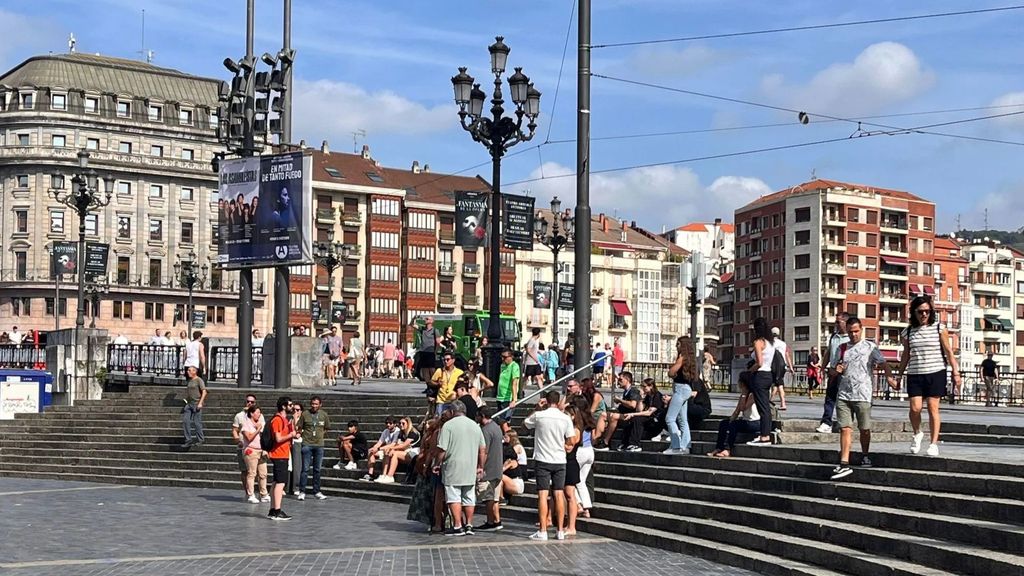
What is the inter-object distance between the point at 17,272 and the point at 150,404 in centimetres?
7365

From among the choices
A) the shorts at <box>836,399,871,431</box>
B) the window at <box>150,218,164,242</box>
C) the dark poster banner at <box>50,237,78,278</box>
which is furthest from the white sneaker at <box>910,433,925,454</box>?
the window at <box>150,218,164,242</box>

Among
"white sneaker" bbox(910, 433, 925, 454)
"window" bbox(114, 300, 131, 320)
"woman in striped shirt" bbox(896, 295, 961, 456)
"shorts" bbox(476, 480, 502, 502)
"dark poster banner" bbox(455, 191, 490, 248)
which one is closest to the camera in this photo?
"woman in striped shirt" bbox(896, 295, 961, 456)

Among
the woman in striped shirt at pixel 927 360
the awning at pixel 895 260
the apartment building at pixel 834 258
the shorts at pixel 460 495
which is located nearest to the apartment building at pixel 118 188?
the apartment building at pixel 834 258

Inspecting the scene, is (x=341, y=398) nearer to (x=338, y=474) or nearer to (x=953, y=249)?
(x=338, y=474)

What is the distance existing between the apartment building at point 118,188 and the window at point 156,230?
0.28 ft

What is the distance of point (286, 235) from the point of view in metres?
32.0

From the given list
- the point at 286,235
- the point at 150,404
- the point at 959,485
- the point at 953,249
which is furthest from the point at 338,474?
the point at 953,249

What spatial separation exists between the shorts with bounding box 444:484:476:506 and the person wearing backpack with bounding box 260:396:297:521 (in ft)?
10.4

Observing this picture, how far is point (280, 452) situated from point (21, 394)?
18.1m

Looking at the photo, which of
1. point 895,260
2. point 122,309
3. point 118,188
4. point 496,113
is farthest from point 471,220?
point 895,260

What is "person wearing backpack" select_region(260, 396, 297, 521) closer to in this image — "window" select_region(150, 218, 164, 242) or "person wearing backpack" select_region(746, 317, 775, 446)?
"person wearing backpack" select_region(746, 317, 775, 446)

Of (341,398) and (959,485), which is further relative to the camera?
(341,398)

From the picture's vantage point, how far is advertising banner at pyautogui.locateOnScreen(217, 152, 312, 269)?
104 feet

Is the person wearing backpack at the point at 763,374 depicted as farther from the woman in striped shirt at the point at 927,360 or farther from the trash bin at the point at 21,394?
the trash bin at the point at 21,394
